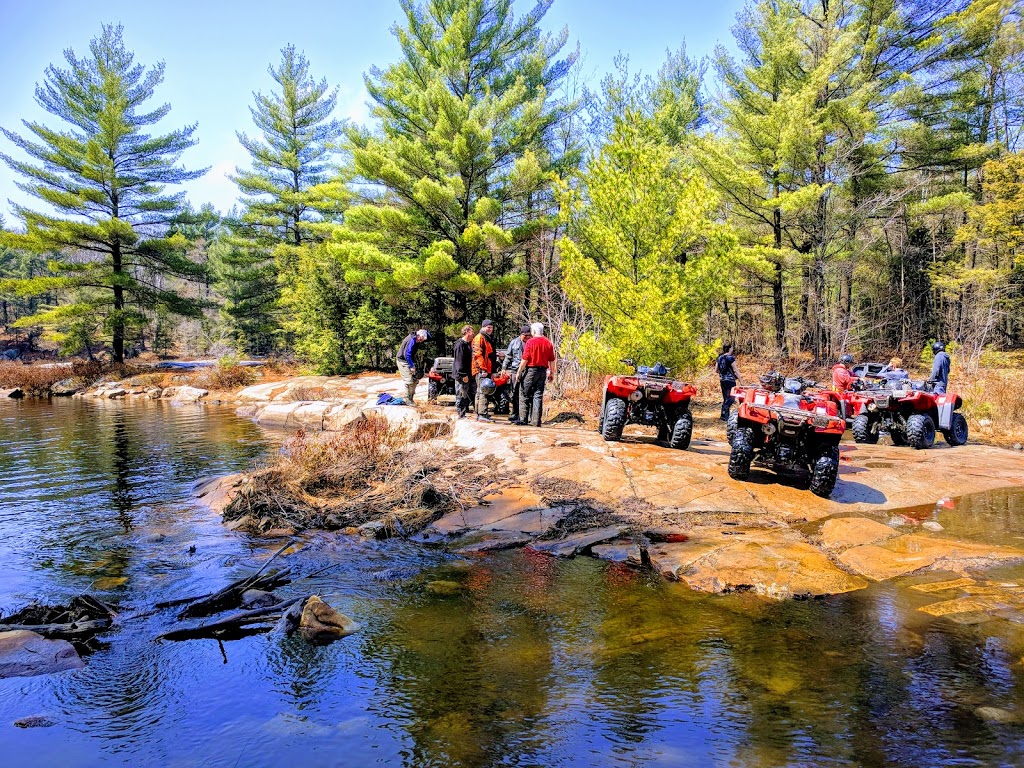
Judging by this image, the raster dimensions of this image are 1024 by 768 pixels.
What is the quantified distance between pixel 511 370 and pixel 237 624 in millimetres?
7923

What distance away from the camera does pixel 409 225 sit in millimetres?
21297

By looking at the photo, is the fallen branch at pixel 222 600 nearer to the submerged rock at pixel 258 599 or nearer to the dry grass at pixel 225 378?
the submerged rock at pixel 258 599

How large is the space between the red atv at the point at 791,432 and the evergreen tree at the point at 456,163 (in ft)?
42.4

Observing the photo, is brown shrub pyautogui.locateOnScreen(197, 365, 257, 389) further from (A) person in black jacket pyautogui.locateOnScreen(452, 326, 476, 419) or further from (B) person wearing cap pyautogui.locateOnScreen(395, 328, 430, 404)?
(A) person in black jacket pyautogui.locateOnScreen(452, 326, 476, 419)

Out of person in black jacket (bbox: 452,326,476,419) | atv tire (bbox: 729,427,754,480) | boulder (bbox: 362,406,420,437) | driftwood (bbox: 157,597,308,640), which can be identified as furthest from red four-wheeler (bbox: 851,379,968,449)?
driftwood (bbox: 157,597,308,640)

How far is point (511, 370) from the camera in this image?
12.2 meters

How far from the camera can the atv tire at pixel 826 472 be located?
25.9 ft

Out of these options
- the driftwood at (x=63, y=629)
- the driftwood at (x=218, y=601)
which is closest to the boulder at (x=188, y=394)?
the driftwood at (x=218, y=601)

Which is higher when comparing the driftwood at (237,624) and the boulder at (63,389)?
the boulder at (63,389)

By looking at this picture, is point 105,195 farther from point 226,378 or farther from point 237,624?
point 237,624

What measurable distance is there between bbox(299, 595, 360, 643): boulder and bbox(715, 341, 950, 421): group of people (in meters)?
8.74

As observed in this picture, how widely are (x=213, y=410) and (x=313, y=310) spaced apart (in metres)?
5.61

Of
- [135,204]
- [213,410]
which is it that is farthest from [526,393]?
[135,204]

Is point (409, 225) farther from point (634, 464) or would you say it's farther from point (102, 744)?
point (102, 744)
